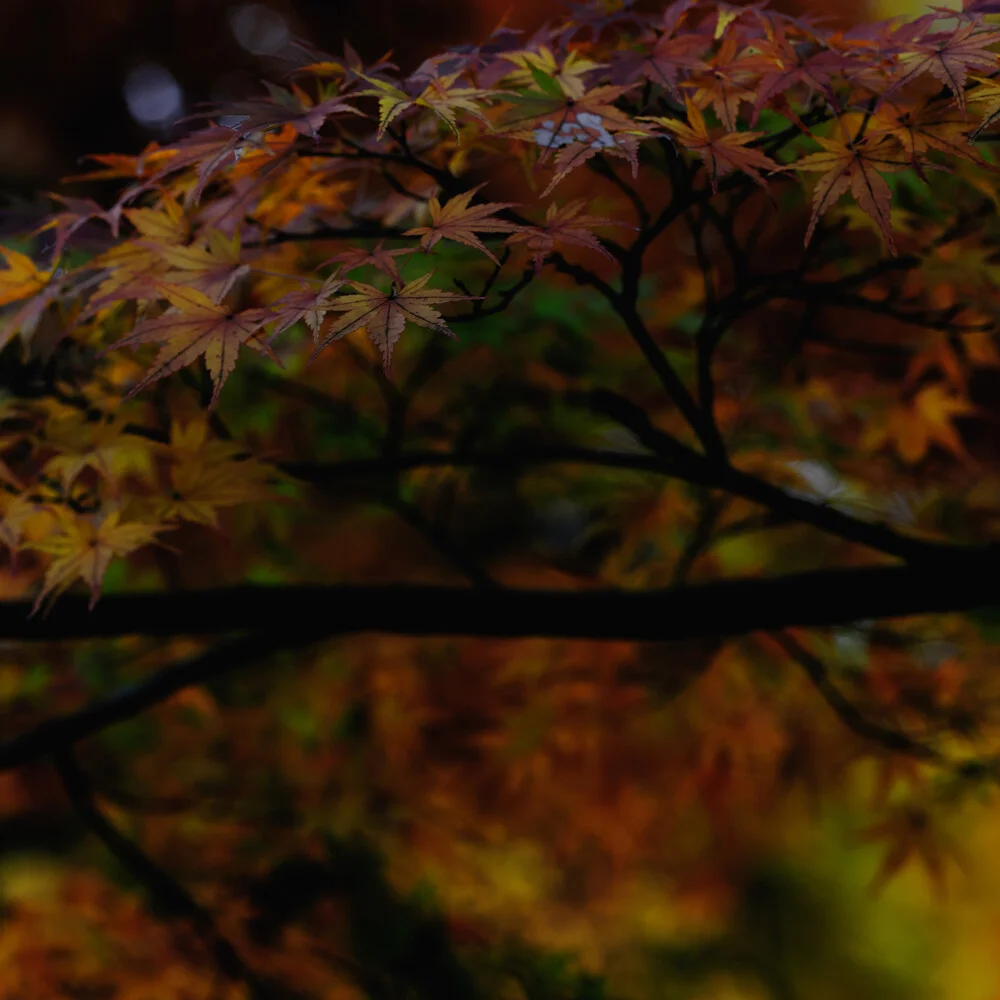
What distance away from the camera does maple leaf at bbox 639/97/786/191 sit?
0.94 m

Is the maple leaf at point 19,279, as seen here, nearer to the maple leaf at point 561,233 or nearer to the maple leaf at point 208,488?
the maple leaf at point 208,488

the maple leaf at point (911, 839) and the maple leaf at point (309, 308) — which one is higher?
the maple leaf at point (309, 308)

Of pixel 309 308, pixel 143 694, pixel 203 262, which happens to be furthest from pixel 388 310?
pixel 143 694

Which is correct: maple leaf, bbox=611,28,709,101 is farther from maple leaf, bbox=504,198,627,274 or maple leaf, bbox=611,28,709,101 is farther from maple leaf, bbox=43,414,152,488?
maple leaf, bbox=43,414,152,488

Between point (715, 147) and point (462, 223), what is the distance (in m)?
0.27

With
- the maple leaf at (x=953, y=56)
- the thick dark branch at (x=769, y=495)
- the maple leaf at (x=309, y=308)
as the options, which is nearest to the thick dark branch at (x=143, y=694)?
the thick dark branch at (x=769, y=495)

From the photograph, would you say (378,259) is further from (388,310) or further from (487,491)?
(487,491)

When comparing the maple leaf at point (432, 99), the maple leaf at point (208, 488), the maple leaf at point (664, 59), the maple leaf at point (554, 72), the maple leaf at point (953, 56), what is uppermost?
the maple leaf at point (432, 99)

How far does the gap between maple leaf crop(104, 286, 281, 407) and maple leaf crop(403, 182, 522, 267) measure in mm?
169

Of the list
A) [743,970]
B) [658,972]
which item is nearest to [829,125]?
[658,972]

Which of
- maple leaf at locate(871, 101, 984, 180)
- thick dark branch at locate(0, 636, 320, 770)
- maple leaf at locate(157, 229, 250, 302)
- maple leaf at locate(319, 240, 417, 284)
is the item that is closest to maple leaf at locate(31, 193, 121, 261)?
maple leaf at locate(157, 229, 250, 302)

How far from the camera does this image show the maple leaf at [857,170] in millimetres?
926

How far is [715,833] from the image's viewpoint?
9.13 ft

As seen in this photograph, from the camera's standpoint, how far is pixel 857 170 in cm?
95
